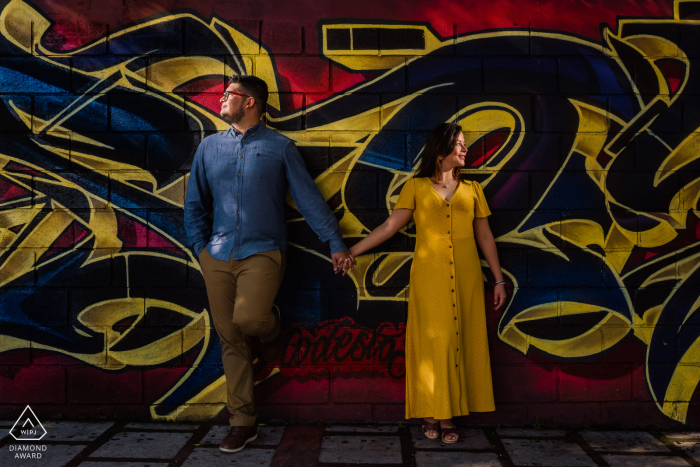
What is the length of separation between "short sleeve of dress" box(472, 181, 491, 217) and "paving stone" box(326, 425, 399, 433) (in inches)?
54.1

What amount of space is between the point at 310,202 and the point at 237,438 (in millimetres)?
1354

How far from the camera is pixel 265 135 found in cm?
309

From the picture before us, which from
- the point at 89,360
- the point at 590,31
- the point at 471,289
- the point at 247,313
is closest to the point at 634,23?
the point at 590,31

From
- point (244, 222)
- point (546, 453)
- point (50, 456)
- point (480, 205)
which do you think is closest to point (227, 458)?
point (50, 456)

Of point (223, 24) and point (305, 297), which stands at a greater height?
point (223, 24)

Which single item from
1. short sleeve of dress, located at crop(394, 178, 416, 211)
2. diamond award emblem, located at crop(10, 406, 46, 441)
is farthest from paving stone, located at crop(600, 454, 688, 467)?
diamond award emblem, located at crop(10, 406, 46, 441)

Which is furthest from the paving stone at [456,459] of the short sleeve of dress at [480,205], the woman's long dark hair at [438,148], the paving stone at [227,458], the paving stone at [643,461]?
the woman's long dark hair at [438,148]

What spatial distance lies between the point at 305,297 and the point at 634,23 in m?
2.59

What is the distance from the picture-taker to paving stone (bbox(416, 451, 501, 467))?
9.14 feet

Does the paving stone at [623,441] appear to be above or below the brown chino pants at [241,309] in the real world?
below

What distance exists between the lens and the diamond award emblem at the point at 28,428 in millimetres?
3100

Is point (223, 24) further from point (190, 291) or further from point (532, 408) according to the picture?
point (532, 408)

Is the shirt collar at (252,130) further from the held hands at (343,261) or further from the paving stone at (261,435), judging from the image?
the paving stone at (261,435)

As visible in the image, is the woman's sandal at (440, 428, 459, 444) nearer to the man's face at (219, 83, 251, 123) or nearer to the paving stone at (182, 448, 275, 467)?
the paving stone at (182, 448, 275, 467)
